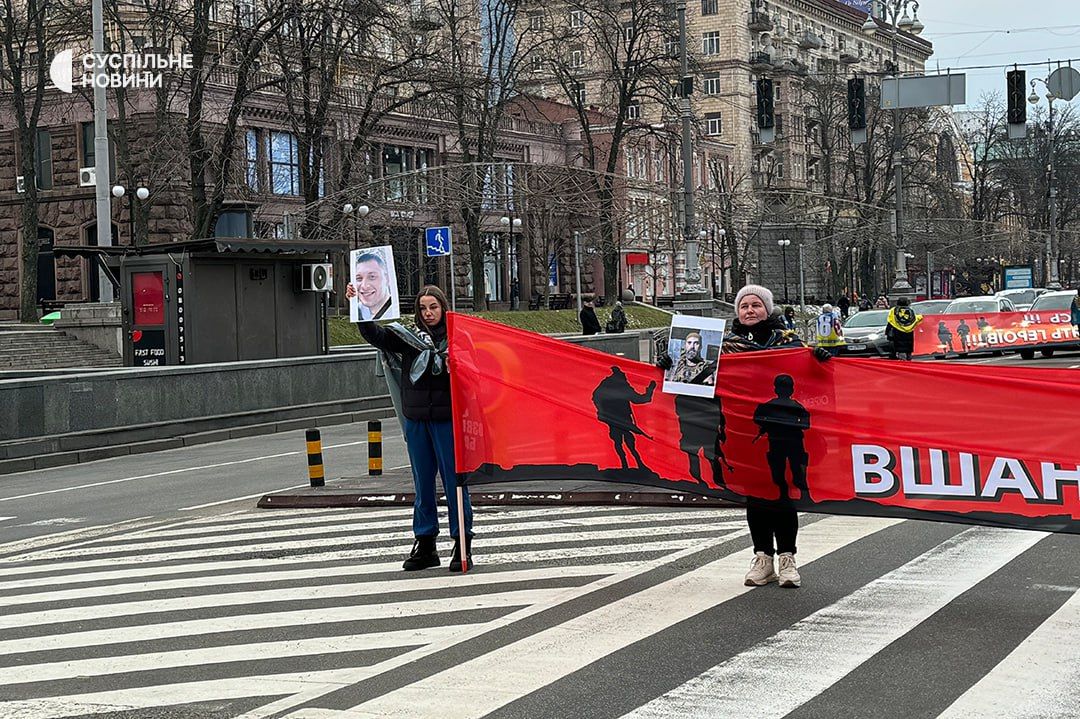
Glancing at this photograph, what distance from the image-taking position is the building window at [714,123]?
356 feet

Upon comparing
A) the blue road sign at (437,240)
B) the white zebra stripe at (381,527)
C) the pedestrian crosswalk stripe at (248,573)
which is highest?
the blue road sign at (437,240)

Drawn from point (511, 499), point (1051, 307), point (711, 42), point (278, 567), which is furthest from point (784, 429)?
point (711, 42)

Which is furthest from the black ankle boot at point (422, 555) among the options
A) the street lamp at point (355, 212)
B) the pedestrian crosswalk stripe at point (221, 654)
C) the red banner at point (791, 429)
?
the street lamp at point (355, 212)

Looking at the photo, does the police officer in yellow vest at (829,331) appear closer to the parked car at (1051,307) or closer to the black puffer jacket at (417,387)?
the parked car at (1051,307)

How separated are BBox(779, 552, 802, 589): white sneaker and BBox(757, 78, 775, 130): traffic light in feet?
73.0

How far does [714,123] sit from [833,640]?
341 ft

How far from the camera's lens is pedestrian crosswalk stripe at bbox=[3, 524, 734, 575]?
11.1 m

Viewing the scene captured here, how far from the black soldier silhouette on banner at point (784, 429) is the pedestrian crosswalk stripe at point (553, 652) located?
75 cm

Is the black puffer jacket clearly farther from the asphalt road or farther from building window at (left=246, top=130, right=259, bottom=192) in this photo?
building window at (left=246, top=130, right=259, bottom=192)

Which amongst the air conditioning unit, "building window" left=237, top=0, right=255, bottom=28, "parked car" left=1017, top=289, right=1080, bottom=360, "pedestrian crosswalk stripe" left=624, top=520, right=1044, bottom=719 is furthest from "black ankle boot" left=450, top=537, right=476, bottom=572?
"parked car" left=1017, top=289, right=1080, bottom=360

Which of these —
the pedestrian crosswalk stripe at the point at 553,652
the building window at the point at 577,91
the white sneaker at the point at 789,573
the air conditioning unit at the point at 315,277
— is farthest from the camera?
the building window at the point at 577,91

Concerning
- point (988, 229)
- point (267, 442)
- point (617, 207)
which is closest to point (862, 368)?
point (267, 442)

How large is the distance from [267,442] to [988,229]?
59.6 meters

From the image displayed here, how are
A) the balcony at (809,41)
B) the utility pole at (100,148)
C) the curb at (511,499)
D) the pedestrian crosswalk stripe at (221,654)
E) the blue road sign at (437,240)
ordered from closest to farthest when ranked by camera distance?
the pedestrian crosswalk stripe at (221,654), the curb at (511,499), the utility pole at (100,148), the blue road sign at (437,240), the balcony at (809,41)
